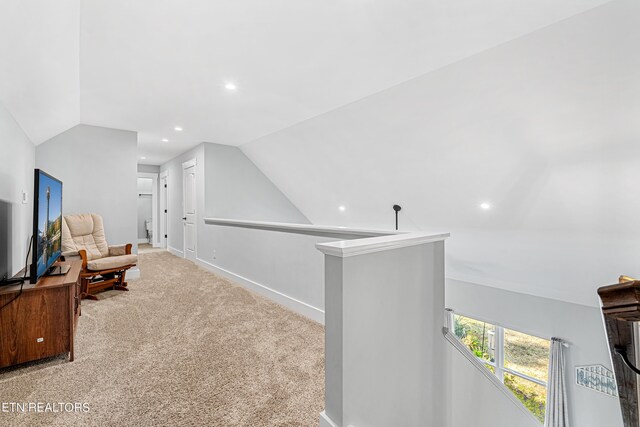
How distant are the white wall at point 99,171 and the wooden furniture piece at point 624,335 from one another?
5.27 meters

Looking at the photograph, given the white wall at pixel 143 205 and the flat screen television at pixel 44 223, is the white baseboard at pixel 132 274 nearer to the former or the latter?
the flat screen television at pixel 44 223

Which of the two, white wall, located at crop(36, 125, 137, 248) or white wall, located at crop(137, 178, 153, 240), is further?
white wall, located at crop(137, 178, 153, 240)

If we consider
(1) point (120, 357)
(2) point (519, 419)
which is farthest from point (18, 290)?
(2) point (519, 419)

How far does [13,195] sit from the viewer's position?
2.67 metres

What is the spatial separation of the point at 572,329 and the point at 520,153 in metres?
2.60

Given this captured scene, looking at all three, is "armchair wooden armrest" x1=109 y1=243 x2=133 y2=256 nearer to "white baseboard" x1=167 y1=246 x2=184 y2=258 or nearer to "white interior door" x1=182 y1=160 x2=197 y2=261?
"white interior door" x1=182 y1=160 x2=197 y2=261

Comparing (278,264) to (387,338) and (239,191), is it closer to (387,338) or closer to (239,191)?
(387,338)

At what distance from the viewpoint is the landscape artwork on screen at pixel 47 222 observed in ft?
6.97

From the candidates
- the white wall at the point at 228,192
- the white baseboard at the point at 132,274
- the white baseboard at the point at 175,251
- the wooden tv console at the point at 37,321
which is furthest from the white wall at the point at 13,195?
the white baseboard at the point at 175,251

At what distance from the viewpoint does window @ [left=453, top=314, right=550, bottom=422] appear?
488 centimetres

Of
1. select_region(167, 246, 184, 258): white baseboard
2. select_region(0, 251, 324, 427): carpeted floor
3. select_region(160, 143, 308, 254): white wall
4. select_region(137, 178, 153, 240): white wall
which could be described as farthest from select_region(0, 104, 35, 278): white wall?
select_region(137, 178, 153, 240): white wall

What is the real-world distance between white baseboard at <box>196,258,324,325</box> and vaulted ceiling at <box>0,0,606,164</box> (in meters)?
2.16

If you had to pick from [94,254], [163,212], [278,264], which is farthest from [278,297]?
[163,212]

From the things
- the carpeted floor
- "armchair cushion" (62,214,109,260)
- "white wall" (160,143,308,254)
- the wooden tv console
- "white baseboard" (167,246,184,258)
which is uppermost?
"white wall" (160,143,308,254)
